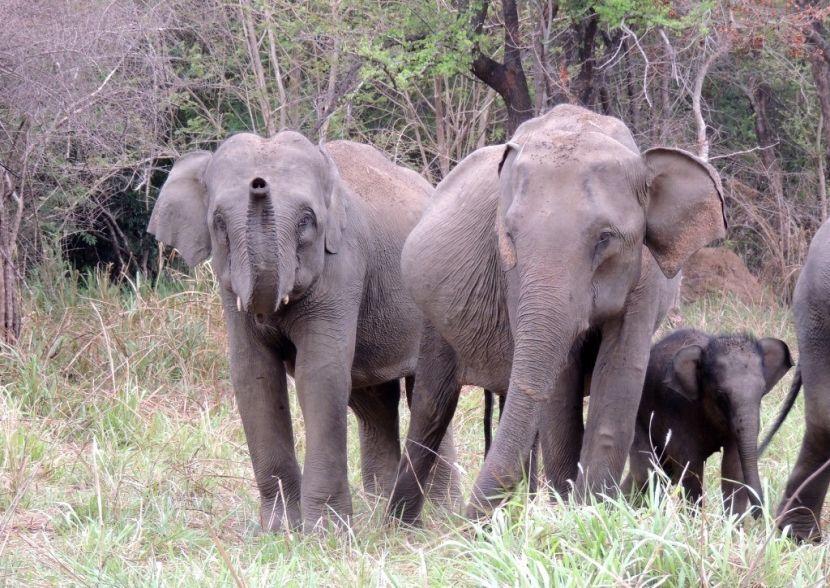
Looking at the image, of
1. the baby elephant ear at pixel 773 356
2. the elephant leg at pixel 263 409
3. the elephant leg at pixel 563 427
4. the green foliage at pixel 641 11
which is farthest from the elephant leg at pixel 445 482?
→ the green foliage at pixel 641 11

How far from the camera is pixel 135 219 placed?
1345cm

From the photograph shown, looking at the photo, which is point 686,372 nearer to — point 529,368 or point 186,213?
point 529,368

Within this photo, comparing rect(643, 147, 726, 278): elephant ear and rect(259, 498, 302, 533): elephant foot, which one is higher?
rect(643, 147, 726, 278): elephant ear

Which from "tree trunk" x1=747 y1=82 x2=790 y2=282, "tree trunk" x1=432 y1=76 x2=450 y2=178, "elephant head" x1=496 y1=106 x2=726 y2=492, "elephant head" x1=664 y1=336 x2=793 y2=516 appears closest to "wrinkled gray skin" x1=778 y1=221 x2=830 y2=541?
"elephant head" x1=664 y1=336 x2=793 y2=516

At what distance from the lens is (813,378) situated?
219 inches

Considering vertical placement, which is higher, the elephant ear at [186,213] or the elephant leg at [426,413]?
the elephant ear at [186,213]

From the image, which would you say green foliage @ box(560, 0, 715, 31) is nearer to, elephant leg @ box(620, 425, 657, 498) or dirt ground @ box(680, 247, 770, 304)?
dirt ground @ box(680, 247, 770, 304)

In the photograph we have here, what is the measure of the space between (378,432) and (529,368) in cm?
268

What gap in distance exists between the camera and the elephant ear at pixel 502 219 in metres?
4.58

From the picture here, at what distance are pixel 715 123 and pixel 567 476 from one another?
388 inches

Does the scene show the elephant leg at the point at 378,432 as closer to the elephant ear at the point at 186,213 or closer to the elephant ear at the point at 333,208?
the elephant ear at the point at 333,208

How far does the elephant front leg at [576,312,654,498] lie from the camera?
4832 millimetres

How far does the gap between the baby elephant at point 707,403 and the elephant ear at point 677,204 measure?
0.98 meters

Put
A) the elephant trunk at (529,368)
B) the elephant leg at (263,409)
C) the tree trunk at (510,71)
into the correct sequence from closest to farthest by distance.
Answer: the elephant trunk at (529,368) < the elephant leg at (263,409) < the tree trunk at (510,71)
